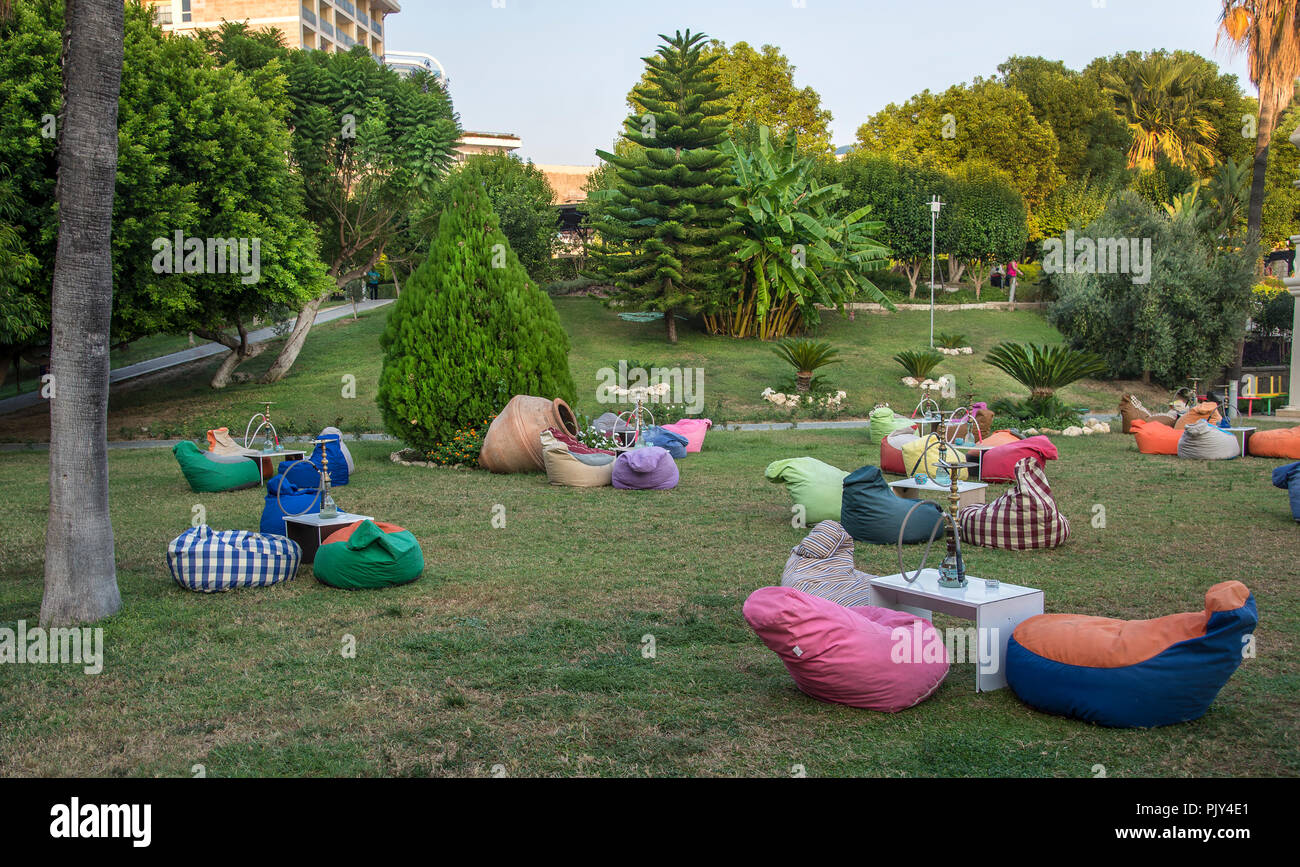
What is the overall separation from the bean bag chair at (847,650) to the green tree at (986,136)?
39082 mm

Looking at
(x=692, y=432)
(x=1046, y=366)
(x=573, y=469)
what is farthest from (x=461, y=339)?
(x=1046, y=366)

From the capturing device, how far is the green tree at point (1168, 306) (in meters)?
22.4

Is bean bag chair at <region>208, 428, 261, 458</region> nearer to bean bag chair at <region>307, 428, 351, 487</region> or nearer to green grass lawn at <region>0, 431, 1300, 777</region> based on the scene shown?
bean bag chair at <region>307, 428, 351, 487</region>

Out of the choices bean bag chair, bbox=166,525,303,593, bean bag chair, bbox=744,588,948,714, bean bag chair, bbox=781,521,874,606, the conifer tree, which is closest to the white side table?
the conifer tree

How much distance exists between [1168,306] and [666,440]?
1635 cm

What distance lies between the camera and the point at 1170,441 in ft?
42.3

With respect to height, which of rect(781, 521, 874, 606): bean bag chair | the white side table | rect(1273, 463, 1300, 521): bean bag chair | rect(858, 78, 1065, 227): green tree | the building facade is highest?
the building facade

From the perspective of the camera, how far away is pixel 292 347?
75.6ft

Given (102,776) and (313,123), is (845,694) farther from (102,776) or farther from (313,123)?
(313,123)

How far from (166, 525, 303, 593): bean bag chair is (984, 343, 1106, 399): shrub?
13351 millimetres

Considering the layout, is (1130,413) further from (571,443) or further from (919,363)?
(571,443)

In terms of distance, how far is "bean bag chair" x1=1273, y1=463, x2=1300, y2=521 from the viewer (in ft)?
26.0
